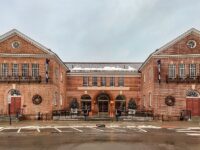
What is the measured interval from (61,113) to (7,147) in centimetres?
2641

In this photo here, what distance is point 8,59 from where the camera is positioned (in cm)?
4381

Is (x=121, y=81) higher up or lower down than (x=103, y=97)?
higher up

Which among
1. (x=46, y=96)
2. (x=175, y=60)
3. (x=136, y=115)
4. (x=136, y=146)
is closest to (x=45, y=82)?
(x=46, y=96)

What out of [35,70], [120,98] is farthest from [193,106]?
[35,70]

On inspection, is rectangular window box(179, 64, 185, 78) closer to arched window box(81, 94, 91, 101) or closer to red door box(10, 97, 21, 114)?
red door box(10, 97, 21, 114)

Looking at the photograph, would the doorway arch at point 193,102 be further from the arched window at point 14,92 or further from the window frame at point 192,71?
the arched window at point 14,92

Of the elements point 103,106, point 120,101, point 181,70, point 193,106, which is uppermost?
point 181,70

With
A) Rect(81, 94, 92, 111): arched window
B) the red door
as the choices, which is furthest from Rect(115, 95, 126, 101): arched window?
the red door

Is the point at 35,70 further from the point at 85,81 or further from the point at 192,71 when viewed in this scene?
Answer: the point at 192,71

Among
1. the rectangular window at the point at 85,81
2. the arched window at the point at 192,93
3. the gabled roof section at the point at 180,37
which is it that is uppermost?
the gabled roof section at the point at 180,37

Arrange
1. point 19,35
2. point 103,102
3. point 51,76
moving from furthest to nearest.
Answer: point 103,102, point 51,76, point 19,35

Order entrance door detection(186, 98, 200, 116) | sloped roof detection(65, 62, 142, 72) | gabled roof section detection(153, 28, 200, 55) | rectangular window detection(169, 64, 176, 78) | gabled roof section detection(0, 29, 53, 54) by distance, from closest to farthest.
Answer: gabled roof section detection(153, 28, 200, 55) < entrance door detection(186, 98, 200, 116) < rectangular window detection(169, 64, 176, 78) < gabled roof section detection(0, 29, 53, 54) < sloped roof detection(65, 62, 142, 72)

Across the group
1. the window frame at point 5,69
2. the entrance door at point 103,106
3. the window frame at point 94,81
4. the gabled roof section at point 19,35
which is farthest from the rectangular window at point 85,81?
the window frame at point 5,69

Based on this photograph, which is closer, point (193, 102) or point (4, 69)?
point (193, 102)
